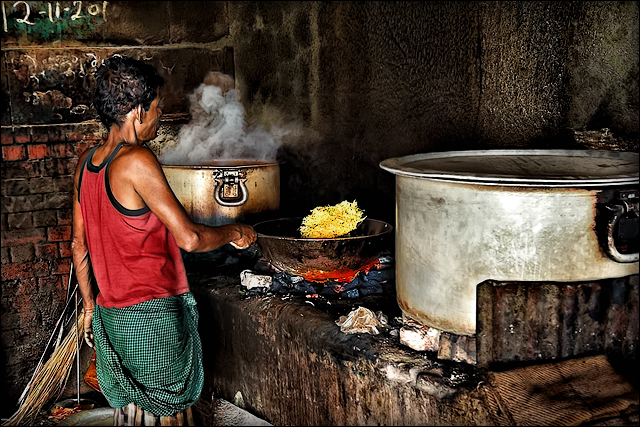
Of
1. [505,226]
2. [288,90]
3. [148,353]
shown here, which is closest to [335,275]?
[148,353]

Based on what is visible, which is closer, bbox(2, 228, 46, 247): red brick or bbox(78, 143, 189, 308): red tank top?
bbox(78, 143, 189, 308): red tank top

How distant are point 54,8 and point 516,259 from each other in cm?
422

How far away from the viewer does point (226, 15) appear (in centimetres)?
566

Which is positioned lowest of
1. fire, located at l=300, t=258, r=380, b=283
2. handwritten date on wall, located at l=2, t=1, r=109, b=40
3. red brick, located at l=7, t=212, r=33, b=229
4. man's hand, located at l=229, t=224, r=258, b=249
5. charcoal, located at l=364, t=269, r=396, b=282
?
charcoal, located at l=364, t=269, r=396, b=282

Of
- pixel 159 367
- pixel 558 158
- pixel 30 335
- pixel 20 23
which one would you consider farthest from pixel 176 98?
pixel 558 158

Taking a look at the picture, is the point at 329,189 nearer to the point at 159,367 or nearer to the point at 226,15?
the point at 226,15

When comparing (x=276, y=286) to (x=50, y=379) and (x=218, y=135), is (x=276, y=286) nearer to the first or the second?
(x=218, y=135)

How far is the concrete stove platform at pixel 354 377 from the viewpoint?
2320mm

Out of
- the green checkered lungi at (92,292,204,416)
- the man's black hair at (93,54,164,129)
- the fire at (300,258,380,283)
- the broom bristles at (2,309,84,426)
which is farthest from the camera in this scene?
the broom bristles at (2,309,84,426)

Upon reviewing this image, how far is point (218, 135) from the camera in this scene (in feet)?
16.7

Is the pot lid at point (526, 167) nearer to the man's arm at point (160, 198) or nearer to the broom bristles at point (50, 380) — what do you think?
the man's arm at point (160, 198)

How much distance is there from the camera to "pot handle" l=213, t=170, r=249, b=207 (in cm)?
418

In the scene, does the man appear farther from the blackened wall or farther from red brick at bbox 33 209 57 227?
red brick at bbox 33 209 57 227

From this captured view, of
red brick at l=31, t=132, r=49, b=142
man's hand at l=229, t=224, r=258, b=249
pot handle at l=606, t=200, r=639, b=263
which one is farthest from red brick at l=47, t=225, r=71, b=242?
pot handle at l=606, t=200, r=639, b=263
